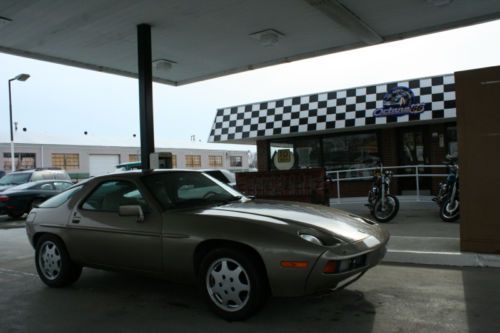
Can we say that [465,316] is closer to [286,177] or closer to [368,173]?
[286,177]

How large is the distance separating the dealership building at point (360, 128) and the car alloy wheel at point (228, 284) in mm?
8987

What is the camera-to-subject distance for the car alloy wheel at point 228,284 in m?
4.02

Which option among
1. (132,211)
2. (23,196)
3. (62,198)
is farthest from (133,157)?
(132,211)

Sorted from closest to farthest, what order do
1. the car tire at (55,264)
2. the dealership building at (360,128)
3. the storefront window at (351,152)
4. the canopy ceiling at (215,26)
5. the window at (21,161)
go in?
the car tire at (55,264) < the canopy ceiling at (215,26) < the dealership building at (360,128) < the storefront window at (351,152) < the window at (21,161)

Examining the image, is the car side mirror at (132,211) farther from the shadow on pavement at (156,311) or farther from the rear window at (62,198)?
the rear window at (62,198)

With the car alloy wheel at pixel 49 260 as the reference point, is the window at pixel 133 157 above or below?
above

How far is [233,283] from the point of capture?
4.04 meters

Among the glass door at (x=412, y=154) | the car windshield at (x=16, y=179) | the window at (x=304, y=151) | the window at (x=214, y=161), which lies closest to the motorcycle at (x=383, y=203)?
the glass door at (x=412, y=154)

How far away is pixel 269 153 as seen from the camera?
15969mm

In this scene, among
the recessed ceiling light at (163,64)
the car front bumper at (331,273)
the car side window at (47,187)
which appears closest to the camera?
the car front bumper at (331,273)

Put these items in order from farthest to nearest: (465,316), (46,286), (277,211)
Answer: (46,286), (277,211), (465,316)

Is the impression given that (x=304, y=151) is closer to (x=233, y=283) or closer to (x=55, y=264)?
(x=55, y=264)

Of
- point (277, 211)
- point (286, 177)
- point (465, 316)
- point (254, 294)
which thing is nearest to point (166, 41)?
point (286, 177)

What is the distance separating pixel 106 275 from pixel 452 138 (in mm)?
10391
